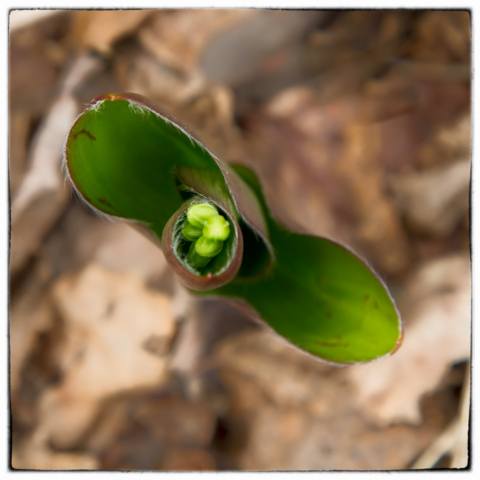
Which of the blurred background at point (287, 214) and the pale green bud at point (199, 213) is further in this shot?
the blurred background at point (287, 214)

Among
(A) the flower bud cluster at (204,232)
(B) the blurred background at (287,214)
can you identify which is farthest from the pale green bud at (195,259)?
(B) the blurred background at (287,214)

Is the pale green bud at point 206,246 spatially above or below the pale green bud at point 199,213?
below

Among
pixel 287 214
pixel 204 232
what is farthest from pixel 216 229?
pixel 287 214

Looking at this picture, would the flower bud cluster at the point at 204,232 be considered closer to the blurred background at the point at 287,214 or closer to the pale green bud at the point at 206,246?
the pale green bud at the point at 206,246

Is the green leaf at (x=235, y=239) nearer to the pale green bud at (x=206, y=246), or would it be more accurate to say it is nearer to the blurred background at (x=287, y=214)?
the pale green bud at (x=206, y=246)

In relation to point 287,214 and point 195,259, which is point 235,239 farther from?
point 287,214

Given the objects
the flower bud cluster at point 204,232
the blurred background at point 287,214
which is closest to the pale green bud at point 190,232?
the flower bud cluster at point 204,232

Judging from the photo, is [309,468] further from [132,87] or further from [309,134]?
[132,87]

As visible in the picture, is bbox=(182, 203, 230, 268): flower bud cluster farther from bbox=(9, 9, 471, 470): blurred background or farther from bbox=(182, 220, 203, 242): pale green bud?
bbox=(9, 9, 471, 470): blurred background
